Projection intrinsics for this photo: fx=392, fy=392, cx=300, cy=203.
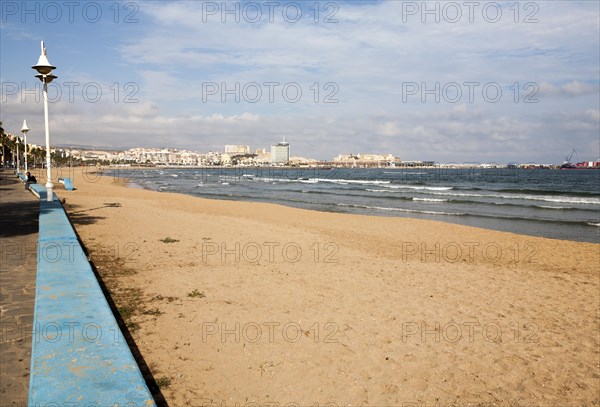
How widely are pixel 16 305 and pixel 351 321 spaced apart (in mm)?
5102

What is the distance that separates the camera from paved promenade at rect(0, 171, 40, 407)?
146 inches

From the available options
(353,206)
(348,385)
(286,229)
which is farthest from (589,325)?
(353,206)

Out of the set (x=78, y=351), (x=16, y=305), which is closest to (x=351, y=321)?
(x=78, y=351)

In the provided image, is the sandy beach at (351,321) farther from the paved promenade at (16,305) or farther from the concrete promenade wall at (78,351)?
the paved promenade at (16,305)

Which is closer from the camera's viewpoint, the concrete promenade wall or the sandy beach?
the concrete promenade wall

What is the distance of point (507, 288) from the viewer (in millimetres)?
9336

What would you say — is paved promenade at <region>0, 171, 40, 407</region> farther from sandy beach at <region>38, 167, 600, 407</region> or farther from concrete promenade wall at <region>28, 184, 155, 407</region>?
sandy beach at <region>38, 167, 600, 407</region>

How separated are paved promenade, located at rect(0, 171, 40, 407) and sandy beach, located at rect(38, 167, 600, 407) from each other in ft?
4.14

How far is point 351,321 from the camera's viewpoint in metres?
6.66

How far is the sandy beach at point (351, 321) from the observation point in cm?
474

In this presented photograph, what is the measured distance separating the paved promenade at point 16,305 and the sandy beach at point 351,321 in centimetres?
126

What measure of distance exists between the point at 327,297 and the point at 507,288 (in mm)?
4644

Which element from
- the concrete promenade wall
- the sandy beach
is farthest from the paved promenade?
the sandy beach

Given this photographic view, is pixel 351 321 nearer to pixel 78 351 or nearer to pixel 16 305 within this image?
pixel 78 351
